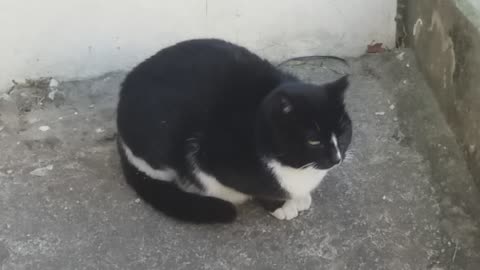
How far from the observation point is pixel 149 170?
2.26 metres

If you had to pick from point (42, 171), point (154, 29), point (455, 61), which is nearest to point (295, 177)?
point (455, 61)

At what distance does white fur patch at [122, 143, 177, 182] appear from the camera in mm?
2227

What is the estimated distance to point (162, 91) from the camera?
2.13 m

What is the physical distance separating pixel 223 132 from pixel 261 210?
1.07 ft

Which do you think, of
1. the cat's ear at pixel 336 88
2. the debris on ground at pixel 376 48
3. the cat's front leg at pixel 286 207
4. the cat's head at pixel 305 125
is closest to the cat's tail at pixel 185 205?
the cat's front leg at pixel 286 207

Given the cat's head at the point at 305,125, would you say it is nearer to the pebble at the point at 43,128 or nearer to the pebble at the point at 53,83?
the pebble at the point at 43,128

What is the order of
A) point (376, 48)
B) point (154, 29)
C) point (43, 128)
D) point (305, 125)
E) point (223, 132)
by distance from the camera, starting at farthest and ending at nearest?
1. point (376, 48)
2. point (154, 29)
3. point (43, 128)
4. point (223, 132)
5. point (305, 125)

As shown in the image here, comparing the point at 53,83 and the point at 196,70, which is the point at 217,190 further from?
the point at 53,83

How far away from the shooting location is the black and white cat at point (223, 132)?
1.90 m

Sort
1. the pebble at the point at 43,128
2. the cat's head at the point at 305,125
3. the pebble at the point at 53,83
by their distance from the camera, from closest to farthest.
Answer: the cat's head at the point at 305,125 → the pebble at the point at 43,128 → the pebble at the point at 53,83

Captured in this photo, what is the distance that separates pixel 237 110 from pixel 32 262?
72 centimetres

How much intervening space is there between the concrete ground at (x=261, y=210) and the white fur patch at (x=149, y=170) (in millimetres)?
92

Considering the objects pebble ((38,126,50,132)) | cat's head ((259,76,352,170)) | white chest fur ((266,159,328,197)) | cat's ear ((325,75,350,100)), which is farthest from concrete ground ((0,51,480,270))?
cat's ear ((325,75,350,100))

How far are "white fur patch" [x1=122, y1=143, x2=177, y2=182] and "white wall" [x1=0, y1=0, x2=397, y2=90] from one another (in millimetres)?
625
